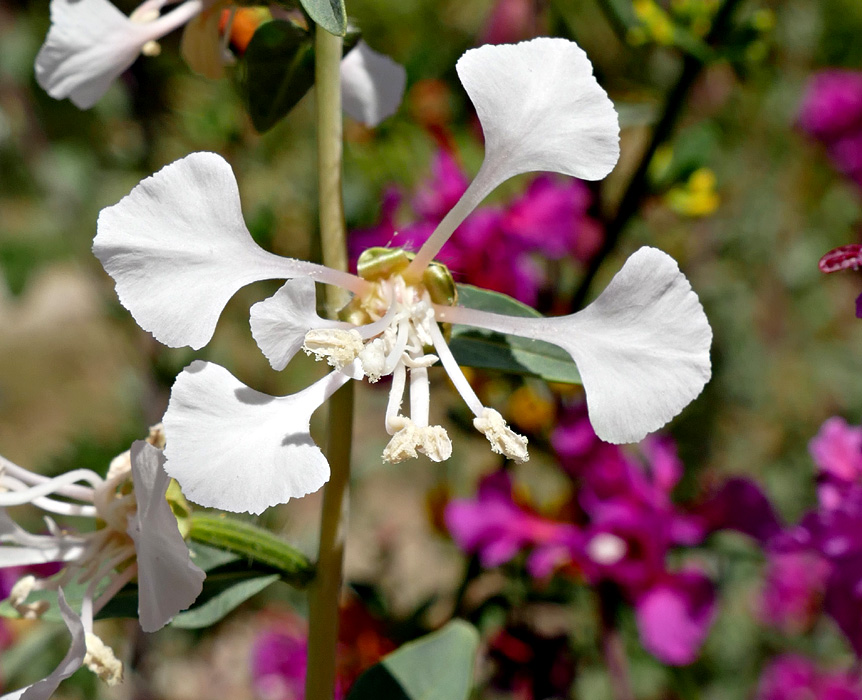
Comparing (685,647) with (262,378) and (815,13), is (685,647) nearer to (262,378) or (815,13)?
(262,378)

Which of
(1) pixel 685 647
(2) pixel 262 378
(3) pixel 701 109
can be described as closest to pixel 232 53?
Result: (1) pixel 685 647

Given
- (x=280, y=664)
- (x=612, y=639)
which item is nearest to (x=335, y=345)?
(x=612, y=639)

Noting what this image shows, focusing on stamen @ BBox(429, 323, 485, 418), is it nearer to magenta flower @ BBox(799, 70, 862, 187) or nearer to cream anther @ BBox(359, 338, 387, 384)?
cream anther @ BBox(359, 338, 387, 384)

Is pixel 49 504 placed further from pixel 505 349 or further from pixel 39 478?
pixel 505 349

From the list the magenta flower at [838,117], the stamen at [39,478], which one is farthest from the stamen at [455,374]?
the magenta flower at [838,117]

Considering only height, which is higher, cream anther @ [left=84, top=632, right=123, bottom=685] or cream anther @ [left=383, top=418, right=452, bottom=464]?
cream anther @ [left=383, top=418, right=452, bottom=464]

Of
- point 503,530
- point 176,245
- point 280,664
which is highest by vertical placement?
point 176,245

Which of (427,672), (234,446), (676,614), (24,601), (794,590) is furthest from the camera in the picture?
(794,590)

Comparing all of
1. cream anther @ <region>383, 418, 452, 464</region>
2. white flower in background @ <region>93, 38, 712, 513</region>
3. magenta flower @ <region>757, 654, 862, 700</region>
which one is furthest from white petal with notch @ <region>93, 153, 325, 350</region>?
magenta flower @ <region>757, 654, 862, 700</region>
